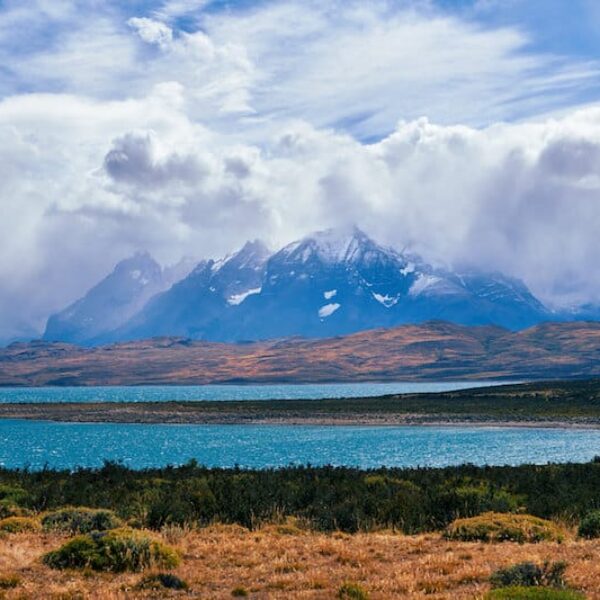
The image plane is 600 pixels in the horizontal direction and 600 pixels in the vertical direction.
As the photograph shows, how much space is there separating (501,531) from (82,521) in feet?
38.0

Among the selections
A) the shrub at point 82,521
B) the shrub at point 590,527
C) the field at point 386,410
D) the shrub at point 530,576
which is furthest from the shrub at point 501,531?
the field at point 386,410

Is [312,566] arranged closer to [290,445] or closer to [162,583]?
[162,583]

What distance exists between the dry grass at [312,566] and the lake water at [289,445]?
42863mm

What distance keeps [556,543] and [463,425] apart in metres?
98.8

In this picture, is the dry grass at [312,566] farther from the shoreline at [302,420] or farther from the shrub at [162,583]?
the shoreline at [302,420]

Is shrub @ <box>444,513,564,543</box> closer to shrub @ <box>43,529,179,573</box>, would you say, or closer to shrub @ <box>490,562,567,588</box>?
shrub @ <box>490,562,567,588</box>

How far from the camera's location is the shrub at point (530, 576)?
15125mm

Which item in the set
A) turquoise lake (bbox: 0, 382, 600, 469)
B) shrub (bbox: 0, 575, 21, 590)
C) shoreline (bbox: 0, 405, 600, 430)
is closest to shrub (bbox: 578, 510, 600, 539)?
shrub (bbox: 0, 575, 21, 590)

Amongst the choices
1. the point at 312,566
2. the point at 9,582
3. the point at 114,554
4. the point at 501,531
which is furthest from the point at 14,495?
the point at 501,531

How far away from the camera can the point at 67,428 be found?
127m

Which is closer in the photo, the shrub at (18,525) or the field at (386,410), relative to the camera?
the shrub at (18,525)

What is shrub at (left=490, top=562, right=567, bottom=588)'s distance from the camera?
15125 millimetres

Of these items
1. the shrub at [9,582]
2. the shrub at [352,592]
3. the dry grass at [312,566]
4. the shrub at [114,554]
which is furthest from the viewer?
the shrub at [114,554]

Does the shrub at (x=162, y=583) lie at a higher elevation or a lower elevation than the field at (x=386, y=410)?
higher
